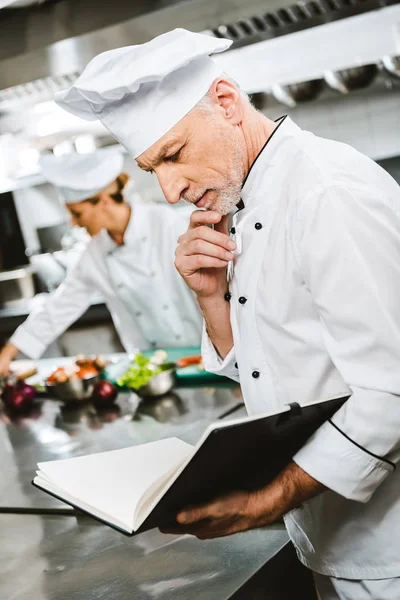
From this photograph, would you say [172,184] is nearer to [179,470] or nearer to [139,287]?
[179,470]

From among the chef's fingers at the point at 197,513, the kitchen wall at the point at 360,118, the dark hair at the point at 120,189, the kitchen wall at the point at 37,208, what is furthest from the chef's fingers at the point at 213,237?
the kitchen wall at the point at 37,208

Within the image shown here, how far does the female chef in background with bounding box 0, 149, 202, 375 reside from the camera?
336 centimetres

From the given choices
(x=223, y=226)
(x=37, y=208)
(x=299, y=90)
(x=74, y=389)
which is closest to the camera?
(x=223, y=226)

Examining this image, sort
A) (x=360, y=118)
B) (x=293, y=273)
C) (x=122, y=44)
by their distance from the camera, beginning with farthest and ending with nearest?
(x=360, y=118) < (x=122, y=44) < (x=293, y=273)

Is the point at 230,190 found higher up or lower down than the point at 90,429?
higher up

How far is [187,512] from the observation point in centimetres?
101

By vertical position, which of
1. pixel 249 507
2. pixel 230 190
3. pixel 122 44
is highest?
pixel 122 44

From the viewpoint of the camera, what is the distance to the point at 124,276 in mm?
3523

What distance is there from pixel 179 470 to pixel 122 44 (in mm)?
1891

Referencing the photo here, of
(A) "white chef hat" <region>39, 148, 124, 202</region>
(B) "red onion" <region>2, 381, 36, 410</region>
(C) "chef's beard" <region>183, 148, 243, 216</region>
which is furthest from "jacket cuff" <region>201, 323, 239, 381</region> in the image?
(A) "white chef hat" <region>39, 148, 124, 202</region>

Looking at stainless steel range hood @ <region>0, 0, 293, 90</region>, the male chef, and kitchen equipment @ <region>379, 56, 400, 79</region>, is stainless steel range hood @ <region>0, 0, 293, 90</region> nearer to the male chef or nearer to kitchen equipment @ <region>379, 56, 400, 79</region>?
the male chef

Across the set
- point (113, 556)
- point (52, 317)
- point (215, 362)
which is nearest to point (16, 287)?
point (52, 317)

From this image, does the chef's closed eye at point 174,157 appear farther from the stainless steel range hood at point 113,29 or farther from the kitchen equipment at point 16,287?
the kitchen equipment at point 16,287

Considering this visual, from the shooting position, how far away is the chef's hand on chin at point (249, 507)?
1033mm
